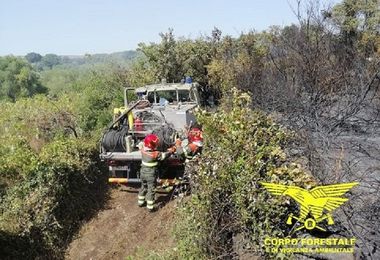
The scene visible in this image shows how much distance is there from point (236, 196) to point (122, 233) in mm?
3334

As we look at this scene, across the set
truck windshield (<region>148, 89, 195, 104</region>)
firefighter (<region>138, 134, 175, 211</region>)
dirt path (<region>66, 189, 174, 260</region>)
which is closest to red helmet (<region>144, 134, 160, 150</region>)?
firefighter (<region>138, 134, 175, 211</region>)

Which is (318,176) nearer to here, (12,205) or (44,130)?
(12,205)

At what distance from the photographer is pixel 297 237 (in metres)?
5.05

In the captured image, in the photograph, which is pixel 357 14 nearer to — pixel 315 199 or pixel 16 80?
pixel 315 199

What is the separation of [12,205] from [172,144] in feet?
11.3

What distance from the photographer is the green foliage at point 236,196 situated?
197 inches

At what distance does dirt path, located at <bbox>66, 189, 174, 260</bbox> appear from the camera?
7138 mm

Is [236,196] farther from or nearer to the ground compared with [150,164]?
farther from the ground

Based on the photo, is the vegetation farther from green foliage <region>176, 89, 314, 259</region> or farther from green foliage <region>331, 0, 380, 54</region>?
green foliage <region>331, 0, 380, 54</region>

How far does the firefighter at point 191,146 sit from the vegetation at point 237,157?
2.73 ft

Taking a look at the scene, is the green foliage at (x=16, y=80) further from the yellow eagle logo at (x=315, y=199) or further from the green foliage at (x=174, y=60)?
the yellow eagle logo at (x=315, y=199)

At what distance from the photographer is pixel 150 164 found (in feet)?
26.4

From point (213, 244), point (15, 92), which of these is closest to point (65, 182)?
point (213, 244)

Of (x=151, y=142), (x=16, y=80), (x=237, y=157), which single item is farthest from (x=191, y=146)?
(x=16, y=80)
